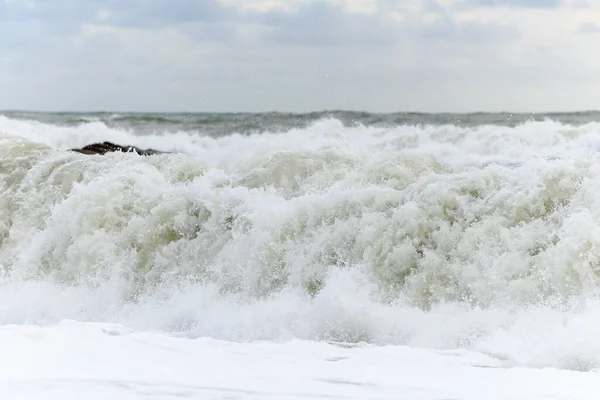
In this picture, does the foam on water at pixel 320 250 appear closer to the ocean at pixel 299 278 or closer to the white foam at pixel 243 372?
the ocean at pixel 299 278

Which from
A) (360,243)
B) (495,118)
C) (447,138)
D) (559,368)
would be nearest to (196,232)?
(360,243)

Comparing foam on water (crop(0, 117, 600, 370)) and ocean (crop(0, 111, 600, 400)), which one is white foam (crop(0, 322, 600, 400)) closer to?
ocean (crop(0, 111, 600, 400))

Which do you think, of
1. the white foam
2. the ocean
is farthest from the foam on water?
the white foam

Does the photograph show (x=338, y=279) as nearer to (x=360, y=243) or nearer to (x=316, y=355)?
(x=360, y=243)

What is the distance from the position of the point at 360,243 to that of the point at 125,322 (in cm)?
220

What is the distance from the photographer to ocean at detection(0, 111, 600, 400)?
4.09 meters

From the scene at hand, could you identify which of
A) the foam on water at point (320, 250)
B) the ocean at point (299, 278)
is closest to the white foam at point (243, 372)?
the ocean at point (299, 278)

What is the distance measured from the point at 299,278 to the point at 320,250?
0.34m

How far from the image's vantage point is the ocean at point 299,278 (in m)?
4.09

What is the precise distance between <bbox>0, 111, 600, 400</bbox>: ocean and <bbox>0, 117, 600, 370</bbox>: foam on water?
2 centimetres

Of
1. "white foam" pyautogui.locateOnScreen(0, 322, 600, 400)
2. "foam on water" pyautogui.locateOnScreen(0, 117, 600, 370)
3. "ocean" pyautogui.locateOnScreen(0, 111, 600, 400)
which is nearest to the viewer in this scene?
"white foam" pyautogui.locateOnScreen(0, 322, 600, 400)

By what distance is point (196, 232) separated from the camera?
294 inches

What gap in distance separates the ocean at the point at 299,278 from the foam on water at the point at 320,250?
2 cm

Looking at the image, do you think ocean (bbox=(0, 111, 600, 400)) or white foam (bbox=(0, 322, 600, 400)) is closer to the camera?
white foam (bbox=(0, 322, 600, 400))
